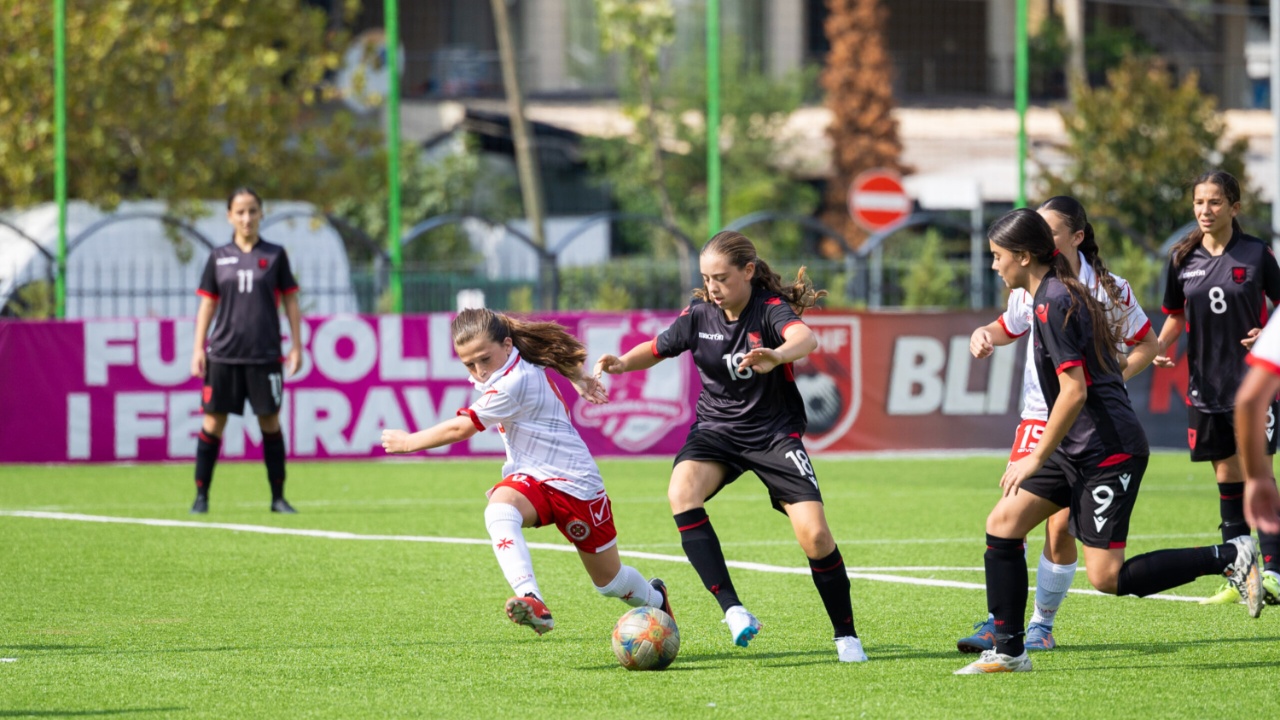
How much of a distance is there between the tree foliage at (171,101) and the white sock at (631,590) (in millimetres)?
15934

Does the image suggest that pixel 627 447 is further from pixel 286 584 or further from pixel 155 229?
pixel 155 229

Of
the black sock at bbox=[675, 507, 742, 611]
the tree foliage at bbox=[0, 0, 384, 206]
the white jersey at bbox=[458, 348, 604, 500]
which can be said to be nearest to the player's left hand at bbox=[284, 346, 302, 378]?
the white jersey at bbox=[458, 348, 604, 500]

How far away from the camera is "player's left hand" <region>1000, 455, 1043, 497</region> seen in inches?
221

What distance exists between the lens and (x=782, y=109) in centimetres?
4062

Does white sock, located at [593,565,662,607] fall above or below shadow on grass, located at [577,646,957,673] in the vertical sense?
above

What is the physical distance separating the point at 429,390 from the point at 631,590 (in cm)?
906

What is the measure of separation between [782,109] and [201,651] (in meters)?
35.4

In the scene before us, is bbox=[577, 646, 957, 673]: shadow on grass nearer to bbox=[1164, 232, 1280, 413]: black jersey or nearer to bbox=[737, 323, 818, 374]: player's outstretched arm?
bbox=[737, 323, 818, 374]: player's outstretched arm

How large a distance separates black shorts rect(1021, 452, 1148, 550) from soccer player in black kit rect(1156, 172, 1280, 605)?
2.06 m

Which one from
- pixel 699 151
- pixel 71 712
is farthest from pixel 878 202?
pixel 71 712

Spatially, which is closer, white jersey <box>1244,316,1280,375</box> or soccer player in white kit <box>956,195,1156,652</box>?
white jersey <box>1244,316,1280,375</box>

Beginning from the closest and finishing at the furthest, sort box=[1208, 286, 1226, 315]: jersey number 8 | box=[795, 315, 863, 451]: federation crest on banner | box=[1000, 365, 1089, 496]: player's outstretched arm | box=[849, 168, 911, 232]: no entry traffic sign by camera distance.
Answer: box=[1000, 365, 1089, 496]: player's outstretched arm, box=[1208, 286, 1226, 315]: jersey number 8, box=[795, 315, 863, 451]: federation crest on banner, box=[849, 168, 911, 232]: no entry traffic sign

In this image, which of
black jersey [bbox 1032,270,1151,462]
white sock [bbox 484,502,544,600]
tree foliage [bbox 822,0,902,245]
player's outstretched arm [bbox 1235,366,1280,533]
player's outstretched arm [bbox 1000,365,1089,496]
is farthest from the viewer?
tree foliage [bbox 822,0,902,245]

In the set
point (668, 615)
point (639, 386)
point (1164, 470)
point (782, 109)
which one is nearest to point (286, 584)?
point (668, 615)
